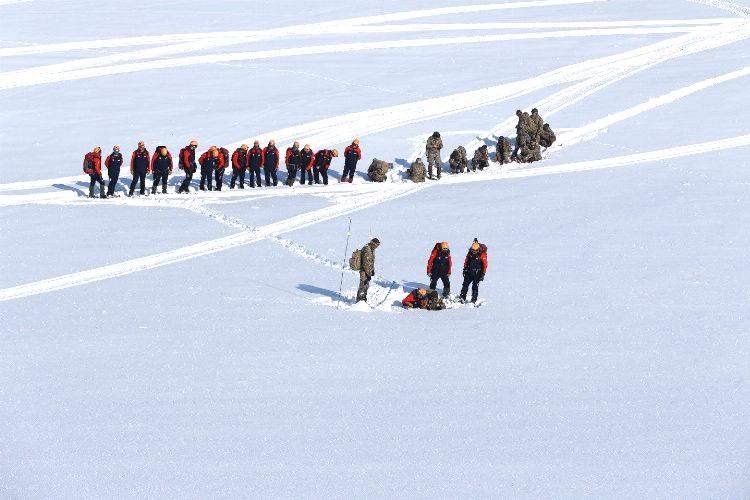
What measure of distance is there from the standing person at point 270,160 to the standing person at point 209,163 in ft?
3.18

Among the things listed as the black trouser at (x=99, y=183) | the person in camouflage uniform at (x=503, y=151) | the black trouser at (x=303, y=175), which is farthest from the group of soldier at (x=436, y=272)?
the person in camouflage uniform at (x=503, y=151)

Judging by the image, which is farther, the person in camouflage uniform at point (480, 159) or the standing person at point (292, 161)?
the person in camouflage uniform at point (480, 159)

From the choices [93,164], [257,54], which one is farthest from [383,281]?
[257,54]

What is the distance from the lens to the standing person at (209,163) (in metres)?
23.5

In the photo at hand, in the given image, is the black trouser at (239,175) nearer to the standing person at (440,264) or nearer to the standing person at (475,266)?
the standing person at (440,264)

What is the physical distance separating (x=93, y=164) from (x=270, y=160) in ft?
11.8

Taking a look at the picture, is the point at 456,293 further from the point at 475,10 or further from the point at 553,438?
the point at 475,10

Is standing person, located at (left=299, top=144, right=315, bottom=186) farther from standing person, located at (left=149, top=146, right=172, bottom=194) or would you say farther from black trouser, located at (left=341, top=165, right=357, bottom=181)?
standing person, located at (left=149, top=146, right=172, bottom=194)

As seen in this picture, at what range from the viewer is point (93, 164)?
75.0 feet

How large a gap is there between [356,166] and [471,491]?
49.7 ft

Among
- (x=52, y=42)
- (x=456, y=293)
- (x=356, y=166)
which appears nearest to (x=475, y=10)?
(x=52, y=42)

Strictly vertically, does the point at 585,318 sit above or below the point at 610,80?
below

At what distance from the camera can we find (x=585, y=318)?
1619cm

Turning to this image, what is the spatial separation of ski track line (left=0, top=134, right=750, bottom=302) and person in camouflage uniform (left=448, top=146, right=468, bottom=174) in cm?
23
